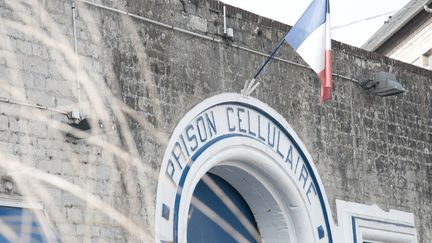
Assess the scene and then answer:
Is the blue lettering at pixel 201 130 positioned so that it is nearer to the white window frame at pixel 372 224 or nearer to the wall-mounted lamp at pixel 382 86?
the white window frame at pixel 372 224

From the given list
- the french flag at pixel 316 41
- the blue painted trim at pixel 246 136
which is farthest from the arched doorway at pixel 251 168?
the french flag at pixel 316 41

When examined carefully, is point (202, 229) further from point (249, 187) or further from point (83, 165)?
point (83, 165)

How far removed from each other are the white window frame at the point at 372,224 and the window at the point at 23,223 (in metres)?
4.83

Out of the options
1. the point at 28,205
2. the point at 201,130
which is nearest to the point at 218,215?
the point at 201,130

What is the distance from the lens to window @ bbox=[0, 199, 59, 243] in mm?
11742

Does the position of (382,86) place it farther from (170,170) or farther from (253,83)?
(170,170)

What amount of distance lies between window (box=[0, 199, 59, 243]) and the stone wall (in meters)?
0.11

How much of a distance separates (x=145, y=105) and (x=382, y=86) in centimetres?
426

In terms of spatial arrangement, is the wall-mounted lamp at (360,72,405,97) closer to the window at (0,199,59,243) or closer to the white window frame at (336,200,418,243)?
the white window frame at (336,200,418,243)

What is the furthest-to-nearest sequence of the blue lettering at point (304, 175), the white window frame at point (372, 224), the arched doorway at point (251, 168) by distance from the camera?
the white window frame at point (372, 224) < the blue lettering at point (304, 175) < the arched doorway at point (251, 168)

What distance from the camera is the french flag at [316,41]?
1462 cm

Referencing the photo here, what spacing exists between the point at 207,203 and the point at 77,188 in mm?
2545

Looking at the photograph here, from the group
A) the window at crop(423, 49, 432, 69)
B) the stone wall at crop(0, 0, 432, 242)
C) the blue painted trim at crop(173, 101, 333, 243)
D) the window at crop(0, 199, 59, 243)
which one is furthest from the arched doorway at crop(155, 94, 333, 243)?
the window at crop(423, 49, 432, 69)

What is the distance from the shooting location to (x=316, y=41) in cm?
1473
